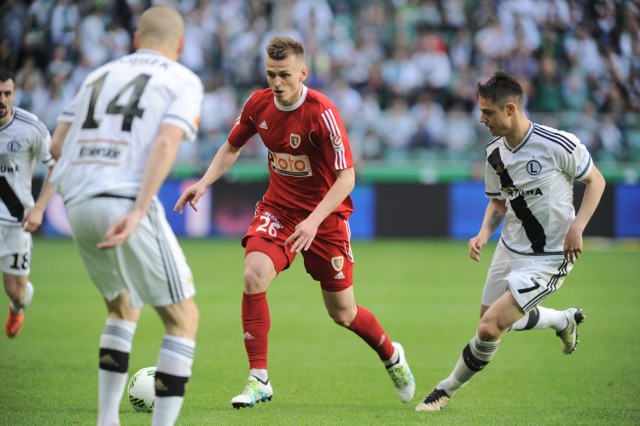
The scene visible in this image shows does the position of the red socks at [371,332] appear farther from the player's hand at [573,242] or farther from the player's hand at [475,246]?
the player's hand at [573,242]

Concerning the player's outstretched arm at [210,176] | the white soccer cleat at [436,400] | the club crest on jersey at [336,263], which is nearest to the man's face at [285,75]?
the player's outstretched arm at [210,176]

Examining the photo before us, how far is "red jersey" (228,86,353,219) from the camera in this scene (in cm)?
616

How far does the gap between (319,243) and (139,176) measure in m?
2.21

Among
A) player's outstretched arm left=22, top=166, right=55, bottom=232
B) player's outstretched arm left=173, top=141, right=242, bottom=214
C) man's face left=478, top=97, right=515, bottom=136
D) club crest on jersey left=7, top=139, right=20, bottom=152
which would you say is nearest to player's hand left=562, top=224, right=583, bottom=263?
man's face left=478, top=97, right=515, bottom=136

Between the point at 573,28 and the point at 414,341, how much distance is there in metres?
13.2

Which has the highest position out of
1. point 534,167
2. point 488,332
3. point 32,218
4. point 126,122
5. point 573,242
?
point 126,122

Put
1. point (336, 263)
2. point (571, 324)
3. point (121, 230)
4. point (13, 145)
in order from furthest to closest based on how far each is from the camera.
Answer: point (13, 145)
point (571, 324)
point (336, 263)
point (121, 230)

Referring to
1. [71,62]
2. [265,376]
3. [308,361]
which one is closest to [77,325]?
[308,361]

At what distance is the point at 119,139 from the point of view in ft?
14.7

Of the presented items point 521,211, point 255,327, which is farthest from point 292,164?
point 521,211

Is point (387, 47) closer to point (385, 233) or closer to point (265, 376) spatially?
point (385, 233)

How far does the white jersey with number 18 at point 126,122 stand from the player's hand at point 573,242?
8.44 ft

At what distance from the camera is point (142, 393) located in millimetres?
5887

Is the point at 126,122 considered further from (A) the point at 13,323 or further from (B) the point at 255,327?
(A) the point at 13,323
